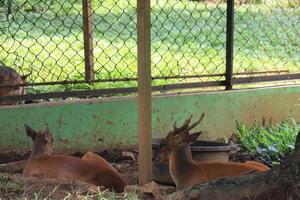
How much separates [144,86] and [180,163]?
1.06 metres

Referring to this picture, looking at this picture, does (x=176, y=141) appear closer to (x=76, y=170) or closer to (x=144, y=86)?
(x=76, y=170)

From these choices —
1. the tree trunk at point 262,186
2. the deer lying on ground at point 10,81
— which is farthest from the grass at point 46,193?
the deer lying on ground at point 10,81

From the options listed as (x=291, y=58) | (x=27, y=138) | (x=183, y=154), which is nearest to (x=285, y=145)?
(x=183, y=154)

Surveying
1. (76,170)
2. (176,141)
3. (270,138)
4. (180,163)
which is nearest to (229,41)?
(270,138)

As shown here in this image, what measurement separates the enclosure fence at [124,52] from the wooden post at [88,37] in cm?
1

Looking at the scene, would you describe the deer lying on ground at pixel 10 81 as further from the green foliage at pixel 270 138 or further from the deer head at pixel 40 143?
the green foliage at pixel 270 138

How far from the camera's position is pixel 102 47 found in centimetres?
925

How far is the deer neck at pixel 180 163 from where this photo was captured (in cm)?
522

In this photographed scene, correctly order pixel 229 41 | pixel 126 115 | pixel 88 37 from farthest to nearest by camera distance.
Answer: pixel 229 41 < pixel 88 37 < pixel 126 115

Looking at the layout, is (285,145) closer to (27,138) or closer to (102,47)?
(27,138)

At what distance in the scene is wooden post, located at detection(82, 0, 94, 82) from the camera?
23.1ft

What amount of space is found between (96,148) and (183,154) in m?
1.59

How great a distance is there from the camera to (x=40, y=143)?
5.82m

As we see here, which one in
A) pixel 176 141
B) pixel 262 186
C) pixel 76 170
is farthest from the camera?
pixel 176 141
